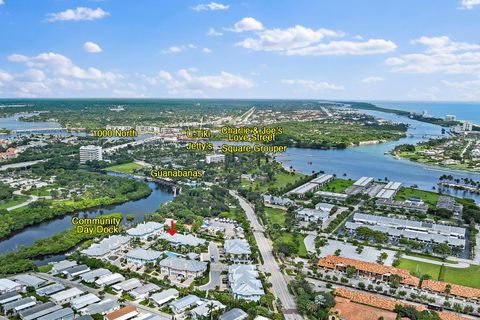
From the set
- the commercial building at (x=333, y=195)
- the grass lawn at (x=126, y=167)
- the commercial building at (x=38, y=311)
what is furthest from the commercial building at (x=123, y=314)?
the grass lawn at (x=126, y=167)

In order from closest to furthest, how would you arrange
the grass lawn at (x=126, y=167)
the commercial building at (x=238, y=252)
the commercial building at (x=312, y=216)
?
the commercial building at (x=238, y=252)
the commercial building at (x=312, y=216)
the grass lawn at (x=126, y=167)

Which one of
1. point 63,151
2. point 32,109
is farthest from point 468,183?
point 32,109

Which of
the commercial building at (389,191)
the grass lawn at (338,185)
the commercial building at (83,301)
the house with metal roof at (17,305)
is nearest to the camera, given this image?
the house with metal roof at (17,305)

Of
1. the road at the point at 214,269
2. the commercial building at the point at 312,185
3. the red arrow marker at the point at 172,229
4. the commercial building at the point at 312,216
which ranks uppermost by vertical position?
the commercial building at the point at 312,185

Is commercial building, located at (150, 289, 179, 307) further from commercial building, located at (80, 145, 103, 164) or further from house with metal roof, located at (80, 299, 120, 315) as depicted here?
commercial building, located at (80, 145, 103, 164)

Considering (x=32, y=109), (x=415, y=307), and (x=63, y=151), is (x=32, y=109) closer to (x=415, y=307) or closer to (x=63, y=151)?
(x=63, y=151)

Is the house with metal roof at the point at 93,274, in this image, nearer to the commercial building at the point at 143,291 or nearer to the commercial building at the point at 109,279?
the commercial building at the point at 109,279

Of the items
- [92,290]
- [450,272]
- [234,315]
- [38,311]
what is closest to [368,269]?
[450,272]
